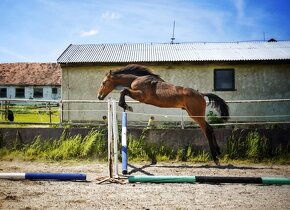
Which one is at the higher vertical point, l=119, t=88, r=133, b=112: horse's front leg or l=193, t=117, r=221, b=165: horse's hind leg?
l=119, t=88, r=133, b=112: horse's front leg

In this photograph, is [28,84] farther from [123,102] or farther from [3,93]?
[123,102]

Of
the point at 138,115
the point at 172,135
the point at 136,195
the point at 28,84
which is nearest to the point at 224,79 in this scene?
the point at 138,115

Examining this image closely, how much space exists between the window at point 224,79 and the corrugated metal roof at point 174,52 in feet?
2.05

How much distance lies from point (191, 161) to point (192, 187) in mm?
2573

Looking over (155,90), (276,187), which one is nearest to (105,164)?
(155,90)

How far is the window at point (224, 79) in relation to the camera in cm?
1363

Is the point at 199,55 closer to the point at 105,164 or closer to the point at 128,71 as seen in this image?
the point at 128,71

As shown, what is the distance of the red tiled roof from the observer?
3372cm

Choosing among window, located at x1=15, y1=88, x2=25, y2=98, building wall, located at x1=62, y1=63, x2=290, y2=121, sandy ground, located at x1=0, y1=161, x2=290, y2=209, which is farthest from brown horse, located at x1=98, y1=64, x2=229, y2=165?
window, located at x1=15, y1=88, x2=25, y2=98

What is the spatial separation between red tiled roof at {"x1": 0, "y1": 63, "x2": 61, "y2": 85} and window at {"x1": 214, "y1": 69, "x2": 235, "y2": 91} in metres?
24.7

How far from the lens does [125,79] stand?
886 centimetres

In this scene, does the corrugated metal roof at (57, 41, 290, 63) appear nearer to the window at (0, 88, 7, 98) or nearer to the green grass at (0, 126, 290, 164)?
the green grass at (0, 126, 290, 164)

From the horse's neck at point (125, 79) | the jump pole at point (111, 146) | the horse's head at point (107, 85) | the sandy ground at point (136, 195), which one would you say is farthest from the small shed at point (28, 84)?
the sandy ground at point (136, 195)

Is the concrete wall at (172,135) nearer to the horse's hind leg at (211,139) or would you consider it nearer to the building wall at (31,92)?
the horse's hind leg at (211,139)
